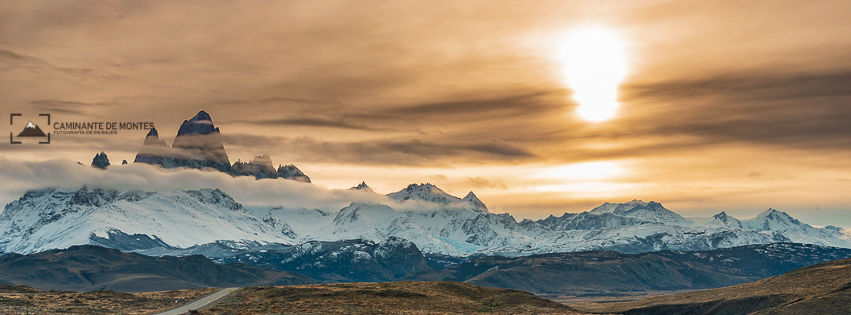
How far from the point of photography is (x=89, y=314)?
145 m

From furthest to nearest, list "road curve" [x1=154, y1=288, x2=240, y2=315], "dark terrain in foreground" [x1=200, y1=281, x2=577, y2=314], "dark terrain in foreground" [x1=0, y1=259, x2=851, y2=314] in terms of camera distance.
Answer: "dark terrain in foreground" [x1=0, y1=259, x2=851, y2=314] → "dark terrain in foreground" [x1=200, y1=281, x2=577, y2=314] → "road curve" [x1=154, y1=288, x2=240, y2=315]

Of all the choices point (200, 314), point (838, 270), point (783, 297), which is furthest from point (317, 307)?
point (838, 270)

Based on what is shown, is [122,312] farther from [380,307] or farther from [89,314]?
[380,307]

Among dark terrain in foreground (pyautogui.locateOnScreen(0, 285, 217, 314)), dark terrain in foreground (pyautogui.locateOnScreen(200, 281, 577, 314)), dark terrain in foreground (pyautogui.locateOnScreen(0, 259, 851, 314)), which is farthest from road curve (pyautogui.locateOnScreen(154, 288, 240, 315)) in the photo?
dark terrain in foreground (pyautogui.locateOnScreen(200, 281, 577, 314))

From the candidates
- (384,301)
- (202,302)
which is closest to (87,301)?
(202,302)

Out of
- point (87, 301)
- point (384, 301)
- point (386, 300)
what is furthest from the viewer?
point (386, 300)

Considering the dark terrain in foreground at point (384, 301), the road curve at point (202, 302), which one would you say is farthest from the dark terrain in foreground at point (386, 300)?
the road curve at point (202, 302)

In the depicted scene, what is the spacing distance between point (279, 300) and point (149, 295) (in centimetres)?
3882

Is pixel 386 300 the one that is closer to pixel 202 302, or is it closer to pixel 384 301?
pixel 384 301

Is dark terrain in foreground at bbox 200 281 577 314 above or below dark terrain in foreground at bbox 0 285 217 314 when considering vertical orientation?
below

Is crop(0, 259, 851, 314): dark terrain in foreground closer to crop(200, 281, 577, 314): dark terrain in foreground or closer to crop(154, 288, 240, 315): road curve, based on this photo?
crop(200, 281, 577, 314): dark terrain in foreground

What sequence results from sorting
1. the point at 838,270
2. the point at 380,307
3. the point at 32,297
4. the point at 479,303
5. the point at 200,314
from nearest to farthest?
the point at 200,314, the point at 380,307, the point at 32,297, the point at 479,303, the point at 838,270

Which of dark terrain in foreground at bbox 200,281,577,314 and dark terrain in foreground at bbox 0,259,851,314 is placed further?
dark terrain in foreground at bbox 0,259,851,314

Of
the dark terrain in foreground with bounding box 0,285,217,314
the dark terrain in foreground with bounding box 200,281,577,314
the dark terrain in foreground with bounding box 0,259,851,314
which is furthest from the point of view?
the dark terrain in foreground with bounding box 0,259,851,314
